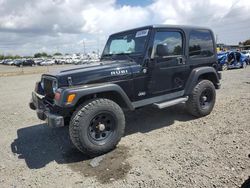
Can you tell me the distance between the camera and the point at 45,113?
4199mm

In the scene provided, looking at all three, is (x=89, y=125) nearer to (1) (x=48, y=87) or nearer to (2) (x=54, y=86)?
(2) (x=54, y=86)

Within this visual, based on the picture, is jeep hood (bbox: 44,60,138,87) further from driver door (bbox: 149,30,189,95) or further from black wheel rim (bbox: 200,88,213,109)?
black wheel rim (bbox: 200,88,213,109)

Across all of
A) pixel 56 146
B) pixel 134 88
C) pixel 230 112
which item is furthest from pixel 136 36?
pixel 230 112

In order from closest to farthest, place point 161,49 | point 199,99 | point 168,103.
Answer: point 161,49
point 168,103
point 199,99

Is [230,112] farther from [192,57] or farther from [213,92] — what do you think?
[192,57]

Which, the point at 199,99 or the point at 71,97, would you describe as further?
the point at 199,99

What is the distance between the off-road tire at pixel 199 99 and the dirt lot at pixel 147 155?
7.2 inches

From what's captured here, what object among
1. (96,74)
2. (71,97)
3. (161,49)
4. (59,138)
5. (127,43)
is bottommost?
(59,138)

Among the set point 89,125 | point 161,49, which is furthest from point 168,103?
point 89,125

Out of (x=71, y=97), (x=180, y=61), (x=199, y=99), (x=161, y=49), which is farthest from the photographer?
(x=199, y=99)

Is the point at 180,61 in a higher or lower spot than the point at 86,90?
higher

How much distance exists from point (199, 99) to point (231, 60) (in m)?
14.9

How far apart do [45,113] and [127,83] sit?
1.56 meters

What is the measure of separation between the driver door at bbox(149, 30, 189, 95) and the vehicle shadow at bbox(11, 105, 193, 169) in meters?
0.92
